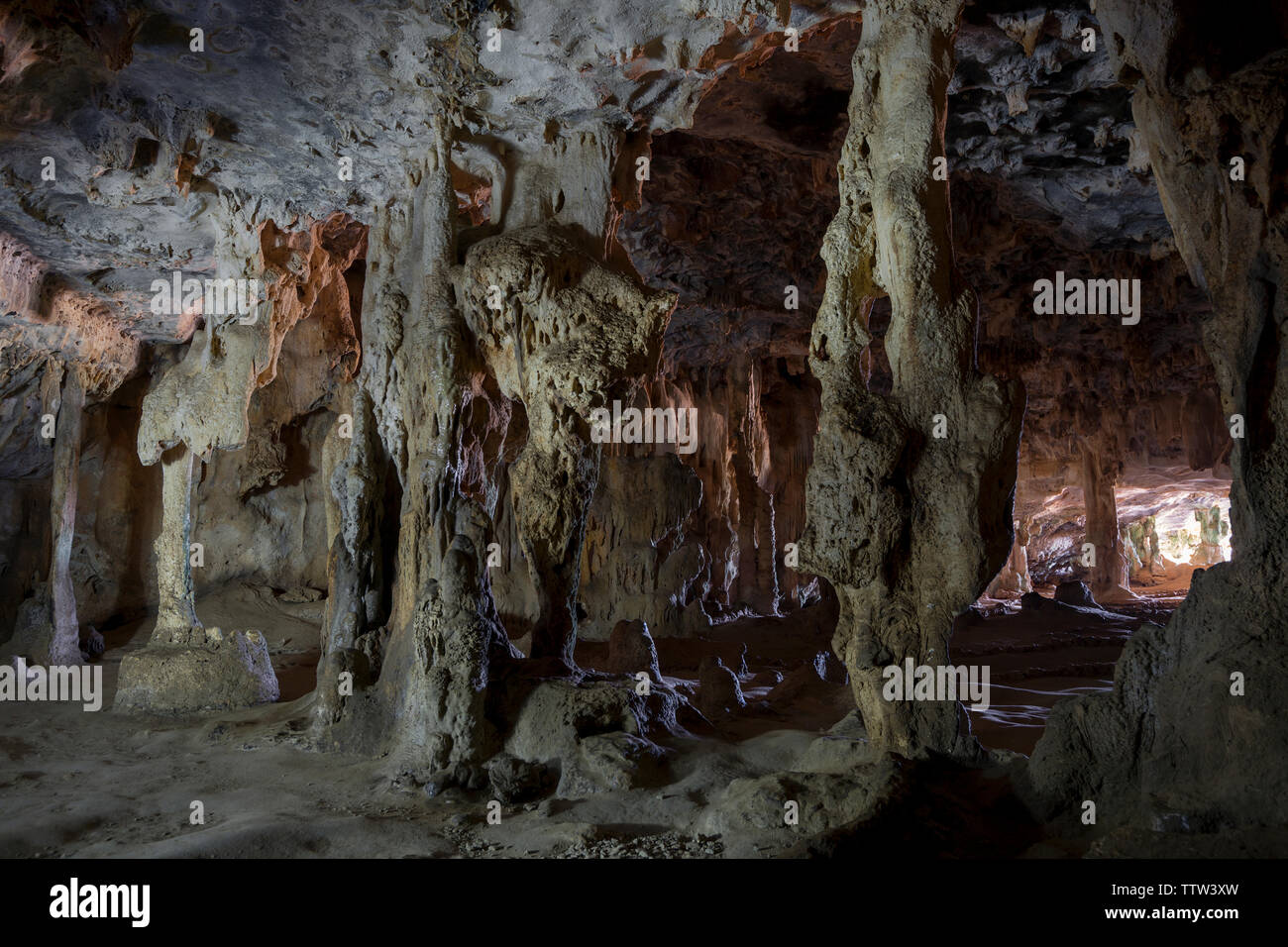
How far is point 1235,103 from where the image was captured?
427cm

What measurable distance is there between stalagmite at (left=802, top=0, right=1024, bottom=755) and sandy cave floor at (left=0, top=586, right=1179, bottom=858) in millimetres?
926

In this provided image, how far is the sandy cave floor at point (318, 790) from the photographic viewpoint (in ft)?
16.7

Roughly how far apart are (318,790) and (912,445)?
4.79m

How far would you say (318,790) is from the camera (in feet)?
21.3

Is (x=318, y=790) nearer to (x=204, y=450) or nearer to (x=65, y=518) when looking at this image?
(x=204, y=450)

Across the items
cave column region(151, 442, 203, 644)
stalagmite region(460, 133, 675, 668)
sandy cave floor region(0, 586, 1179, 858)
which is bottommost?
sandy cave floor region(0, 586, 1179, 858)

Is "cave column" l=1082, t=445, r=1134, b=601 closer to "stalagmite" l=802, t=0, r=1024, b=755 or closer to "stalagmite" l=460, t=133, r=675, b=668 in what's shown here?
"stalagmite" l=460, t=133, r=675, b=668

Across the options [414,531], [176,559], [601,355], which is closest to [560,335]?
[601,355]

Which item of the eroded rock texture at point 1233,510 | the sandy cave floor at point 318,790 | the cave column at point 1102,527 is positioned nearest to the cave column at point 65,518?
the sandy cave floor at point 318,790

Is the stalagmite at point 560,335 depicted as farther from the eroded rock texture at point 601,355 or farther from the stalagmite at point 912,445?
the stalagmite at point 912,445

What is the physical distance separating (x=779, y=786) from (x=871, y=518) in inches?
61.0

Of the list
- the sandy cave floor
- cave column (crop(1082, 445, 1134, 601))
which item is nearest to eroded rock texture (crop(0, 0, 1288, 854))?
the sandy cave floor

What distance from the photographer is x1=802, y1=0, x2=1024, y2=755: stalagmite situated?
16.2 ft

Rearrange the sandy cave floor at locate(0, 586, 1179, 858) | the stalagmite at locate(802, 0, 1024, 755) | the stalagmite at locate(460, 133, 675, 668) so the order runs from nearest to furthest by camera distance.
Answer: the stalagmite at locate(802, 0, 1024, 755)
the sandy cave floor at locate(0, 586, 1179, 858)
the stalagmite at locate(460, 133, 675, 668)
